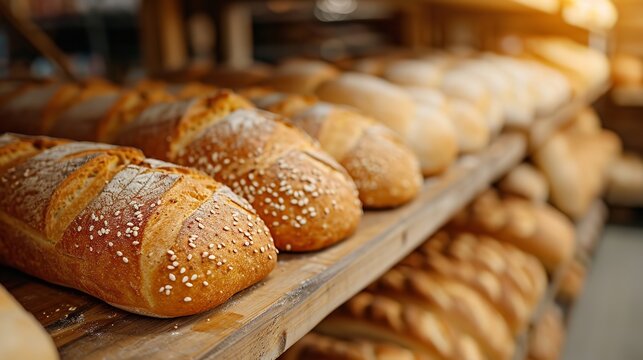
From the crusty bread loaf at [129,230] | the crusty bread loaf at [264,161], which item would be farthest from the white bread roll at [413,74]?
the crusty bread loaf at [129,230]

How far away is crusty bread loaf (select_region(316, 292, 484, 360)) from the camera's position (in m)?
1.51

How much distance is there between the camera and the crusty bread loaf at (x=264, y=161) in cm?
102

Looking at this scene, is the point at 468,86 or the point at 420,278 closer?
the point at 420,278

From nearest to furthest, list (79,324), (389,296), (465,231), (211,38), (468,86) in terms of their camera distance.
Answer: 1. (79,324)
2. (389,296)
3. (468,86)
4. (465,231)
5. (211,38)

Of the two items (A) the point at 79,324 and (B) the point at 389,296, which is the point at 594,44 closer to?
(B) the point at 389,296

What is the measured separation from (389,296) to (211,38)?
1.96 metres

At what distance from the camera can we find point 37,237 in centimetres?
87

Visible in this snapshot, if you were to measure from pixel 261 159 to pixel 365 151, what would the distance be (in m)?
0.30

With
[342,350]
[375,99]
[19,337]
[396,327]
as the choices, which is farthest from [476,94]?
[19,337]

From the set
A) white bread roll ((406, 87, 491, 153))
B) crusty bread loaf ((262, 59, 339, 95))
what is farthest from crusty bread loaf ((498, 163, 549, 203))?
crusty bread loaf ((262, 59, 339, 95))

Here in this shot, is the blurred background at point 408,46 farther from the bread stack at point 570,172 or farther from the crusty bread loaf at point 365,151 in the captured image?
the crusty bread loaf at point 365,151

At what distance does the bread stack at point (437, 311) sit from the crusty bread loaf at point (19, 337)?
0.88 meters

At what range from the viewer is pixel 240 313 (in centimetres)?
80

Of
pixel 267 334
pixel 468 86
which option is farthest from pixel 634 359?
pixel 267 334
